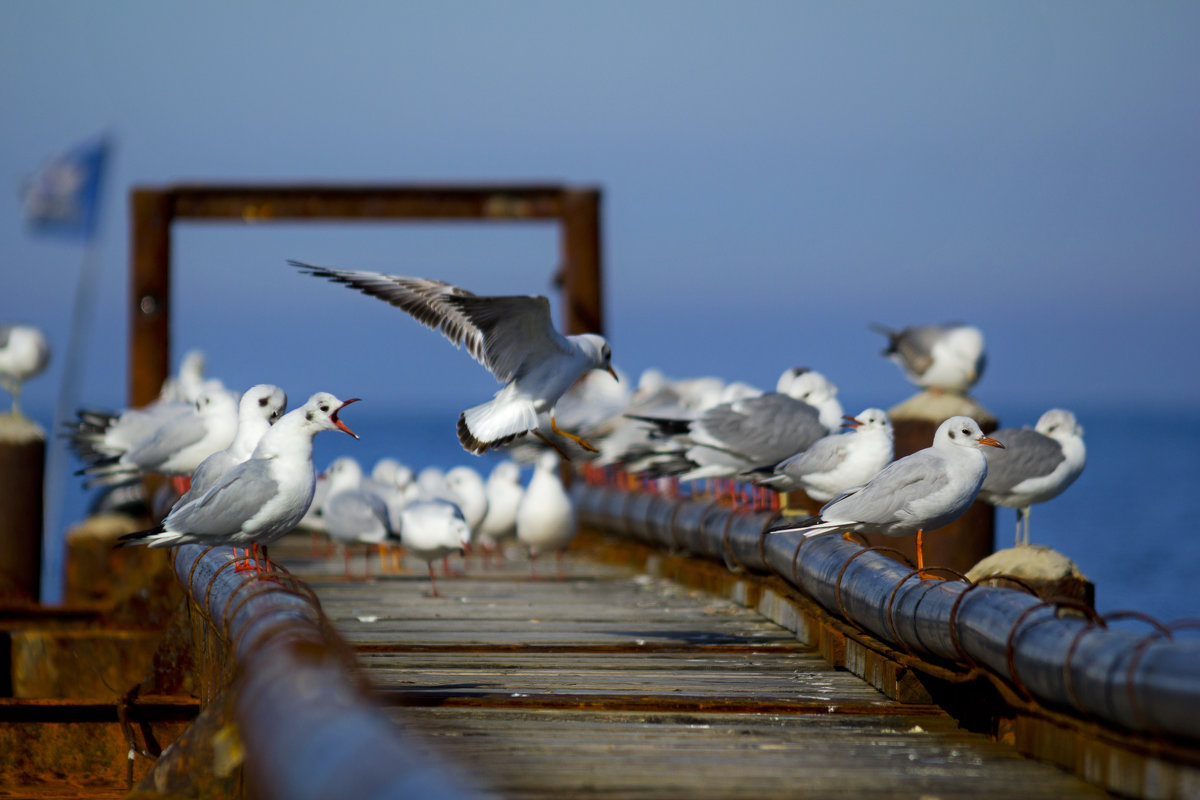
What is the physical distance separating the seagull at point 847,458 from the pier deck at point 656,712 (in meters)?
0.77

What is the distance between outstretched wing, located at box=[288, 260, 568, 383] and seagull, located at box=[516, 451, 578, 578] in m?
3.02

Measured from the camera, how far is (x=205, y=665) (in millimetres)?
6117

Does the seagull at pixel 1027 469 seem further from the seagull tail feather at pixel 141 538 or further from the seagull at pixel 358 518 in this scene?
the seagull tail feather at pixel 141 538

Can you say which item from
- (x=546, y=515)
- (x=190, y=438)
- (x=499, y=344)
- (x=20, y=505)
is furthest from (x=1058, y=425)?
(x=20, y=505)

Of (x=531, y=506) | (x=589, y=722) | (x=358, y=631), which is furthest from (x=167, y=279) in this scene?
(x=589, y=722)

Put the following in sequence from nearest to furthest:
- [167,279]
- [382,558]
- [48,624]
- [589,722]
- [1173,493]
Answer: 1. [589,722]
2. [48,624]
3. [382,558]
4. [167,279]
5. [1173,493]

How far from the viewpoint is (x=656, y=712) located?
504 centimetres

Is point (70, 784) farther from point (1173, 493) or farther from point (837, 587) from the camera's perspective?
point (1173, 493)

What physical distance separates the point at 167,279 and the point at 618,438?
4552 mm

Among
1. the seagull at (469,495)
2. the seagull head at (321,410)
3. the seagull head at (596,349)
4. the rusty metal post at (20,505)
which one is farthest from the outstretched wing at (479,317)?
the rusty metal post at (20,505)

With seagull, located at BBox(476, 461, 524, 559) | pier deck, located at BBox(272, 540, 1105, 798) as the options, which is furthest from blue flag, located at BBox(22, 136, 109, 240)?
pier deck, located at BBox(272, 540, 1105, 798)

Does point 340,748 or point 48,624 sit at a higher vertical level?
point 340,748

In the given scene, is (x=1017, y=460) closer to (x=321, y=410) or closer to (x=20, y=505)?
(x=321, y=410)

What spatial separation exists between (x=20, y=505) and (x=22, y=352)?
2006 mm
